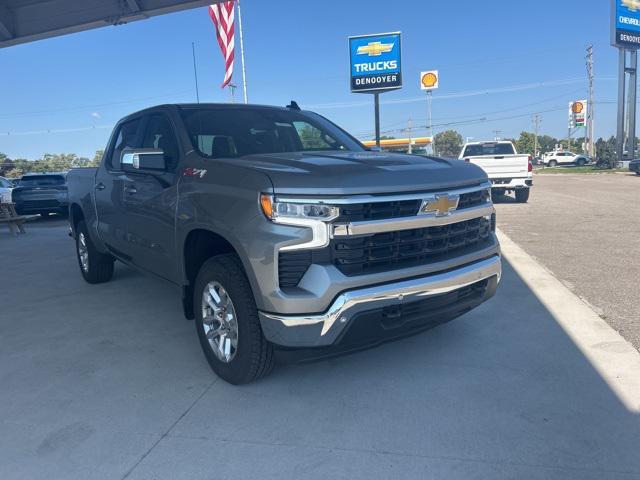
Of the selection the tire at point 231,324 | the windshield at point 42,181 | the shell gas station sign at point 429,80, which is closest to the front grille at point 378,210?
the tire at point 231,324

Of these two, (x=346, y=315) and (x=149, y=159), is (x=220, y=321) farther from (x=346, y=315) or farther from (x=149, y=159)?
(x=149, y=159)

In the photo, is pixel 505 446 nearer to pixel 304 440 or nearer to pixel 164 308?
pixel 304 440

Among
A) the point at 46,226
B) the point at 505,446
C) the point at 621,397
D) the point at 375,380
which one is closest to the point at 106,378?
the point at 375,380

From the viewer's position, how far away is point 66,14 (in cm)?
952

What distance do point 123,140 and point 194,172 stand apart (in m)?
2.15

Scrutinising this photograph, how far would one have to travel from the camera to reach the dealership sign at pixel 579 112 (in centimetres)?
7112

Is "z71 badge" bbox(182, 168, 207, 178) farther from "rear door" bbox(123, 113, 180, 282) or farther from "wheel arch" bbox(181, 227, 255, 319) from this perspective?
"wheel arch" bbox(181, 227, 255, 319)

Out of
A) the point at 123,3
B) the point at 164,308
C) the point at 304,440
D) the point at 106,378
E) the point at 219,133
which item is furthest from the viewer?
the point at 123,3

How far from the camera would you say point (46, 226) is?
13766 millimetres

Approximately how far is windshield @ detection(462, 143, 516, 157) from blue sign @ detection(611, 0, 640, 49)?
33638 mm

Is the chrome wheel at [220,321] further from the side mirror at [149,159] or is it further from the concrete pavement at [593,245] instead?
the concrete pavement at [593,245]

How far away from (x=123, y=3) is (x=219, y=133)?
6682mm

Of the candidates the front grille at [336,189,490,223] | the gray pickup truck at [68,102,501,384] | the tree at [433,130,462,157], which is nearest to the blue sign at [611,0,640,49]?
the gray pickup truck at [68,102,501,384]

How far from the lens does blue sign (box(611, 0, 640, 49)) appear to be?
40.9m
